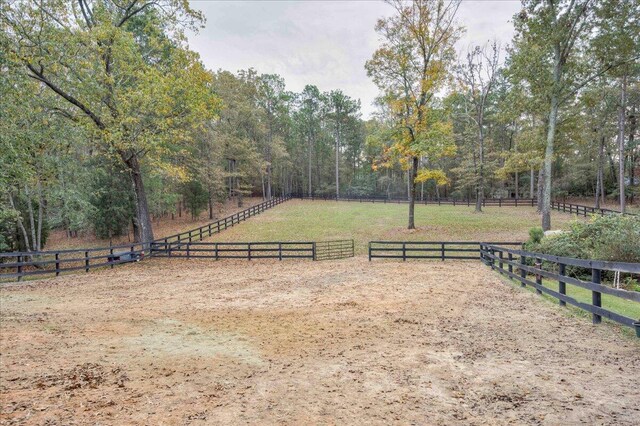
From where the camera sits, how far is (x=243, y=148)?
37000 millimetres

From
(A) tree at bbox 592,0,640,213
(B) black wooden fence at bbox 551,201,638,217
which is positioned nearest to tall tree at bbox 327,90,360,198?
(B) black wooden fence at bbox 551,201,638,217

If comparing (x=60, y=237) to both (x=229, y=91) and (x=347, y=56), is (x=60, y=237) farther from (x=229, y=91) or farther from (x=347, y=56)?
(x=347, y=56)

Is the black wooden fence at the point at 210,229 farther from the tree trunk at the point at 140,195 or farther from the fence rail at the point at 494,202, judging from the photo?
the fence rail at the point at 494,202

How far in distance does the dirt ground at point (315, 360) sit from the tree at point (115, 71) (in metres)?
9.51

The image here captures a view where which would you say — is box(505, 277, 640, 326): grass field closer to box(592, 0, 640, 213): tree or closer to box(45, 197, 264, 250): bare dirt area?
box(592, 0, 640, 213): tree

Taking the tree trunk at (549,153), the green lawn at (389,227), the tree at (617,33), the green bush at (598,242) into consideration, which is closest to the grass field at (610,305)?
the green bush at (598,242)

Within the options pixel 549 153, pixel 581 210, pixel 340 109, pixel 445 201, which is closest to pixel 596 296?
pixel 549 153

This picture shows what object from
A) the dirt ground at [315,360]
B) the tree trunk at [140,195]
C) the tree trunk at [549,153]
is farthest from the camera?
the tree trunk at [140,195]

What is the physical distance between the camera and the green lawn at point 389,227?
2213cm

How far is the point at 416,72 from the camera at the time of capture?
890 inches

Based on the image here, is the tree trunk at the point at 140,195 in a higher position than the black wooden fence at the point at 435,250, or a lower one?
higher

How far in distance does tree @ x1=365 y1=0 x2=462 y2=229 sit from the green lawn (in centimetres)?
379

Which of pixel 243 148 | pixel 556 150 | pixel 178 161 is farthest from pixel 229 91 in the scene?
pixel 556 150

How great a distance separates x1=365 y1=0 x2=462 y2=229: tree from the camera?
21.6m
